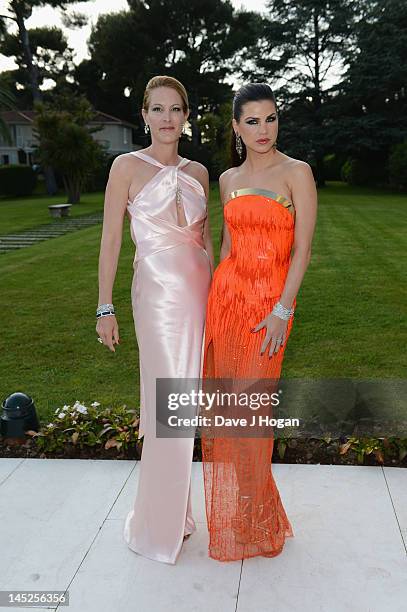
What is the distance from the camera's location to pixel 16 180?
36969 mm

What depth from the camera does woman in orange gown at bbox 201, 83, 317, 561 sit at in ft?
9.30

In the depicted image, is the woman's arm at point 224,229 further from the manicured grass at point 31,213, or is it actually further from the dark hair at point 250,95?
the manicured grass at point 31,213

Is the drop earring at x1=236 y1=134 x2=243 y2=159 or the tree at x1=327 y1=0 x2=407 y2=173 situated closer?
the drop earring at x1=236 y1=134 x2=243 y2=159

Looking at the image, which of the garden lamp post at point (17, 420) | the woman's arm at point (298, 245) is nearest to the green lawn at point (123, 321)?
the garden lamp post at point (17, 420)

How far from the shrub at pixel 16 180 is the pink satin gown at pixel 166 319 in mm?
36082

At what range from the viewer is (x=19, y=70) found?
158 ft

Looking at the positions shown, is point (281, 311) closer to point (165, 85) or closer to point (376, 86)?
point (165, 85)

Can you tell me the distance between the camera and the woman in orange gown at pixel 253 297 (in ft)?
9.30

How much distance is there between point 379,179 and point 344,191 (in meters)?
4.15

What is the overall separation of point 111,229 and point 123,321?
16.9 feet

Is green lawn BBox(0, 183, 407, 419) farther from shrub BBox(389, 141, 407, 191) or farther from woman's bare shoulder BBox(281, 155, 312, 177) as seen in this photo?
shrub BBox(389, 141, 407, 191)

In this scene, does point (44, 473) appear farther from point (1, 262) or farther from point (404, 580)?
point (1, 262)

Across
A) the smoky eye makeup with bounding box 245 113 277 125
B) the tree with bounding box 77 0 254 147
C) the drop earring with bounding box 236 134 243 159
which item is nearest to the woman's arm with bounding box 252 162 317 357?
the smoky eye makeup with bounding box 245 113 277 125

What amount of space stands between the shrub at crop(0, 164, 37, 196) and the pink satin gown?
3608cm
